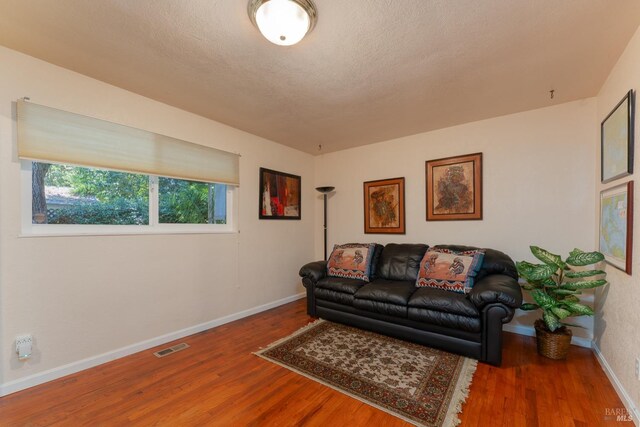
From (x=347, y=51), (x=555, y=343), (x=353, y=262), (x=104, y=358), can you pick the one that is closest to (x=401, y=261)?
(x=353, y=262)

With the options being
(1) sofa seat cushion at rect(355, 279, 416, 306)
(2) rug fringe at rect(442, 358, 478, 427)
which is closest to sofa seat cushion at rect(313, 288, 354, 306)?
(1) sofa seat cushion at rect(355, 279, 416, 306)

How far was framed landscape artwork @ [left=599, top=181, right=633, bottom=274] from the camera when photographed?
179 centimetres

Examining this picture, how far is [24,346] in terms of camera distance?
1979mm

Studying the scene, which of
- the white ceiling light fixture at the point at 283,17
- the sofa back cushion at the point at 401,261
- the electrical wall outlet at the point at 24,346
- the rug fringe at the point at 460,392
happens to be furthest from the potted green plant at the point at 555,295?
the electrical wall outlet at the point at 24,346

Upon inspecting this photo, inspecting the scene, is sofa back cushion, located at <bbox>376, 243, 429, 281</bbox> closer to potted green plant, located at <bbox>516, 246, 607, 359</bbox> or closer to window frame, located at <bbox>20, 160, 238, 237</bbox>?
potted green plant, located at <bbox>516, 246, 607, 359</bbox>

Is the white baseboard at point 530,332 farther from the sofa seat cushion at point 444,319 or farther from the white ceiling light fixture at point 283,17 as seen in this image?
the white ceiling light fixture at point 283,17

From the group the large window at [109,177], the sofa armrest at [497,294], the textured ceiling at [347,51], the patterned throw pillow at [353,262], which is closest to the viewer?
the textured ceiling at [347,51]

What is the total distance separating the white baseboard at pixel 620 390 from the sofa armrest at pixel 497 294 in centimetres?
71

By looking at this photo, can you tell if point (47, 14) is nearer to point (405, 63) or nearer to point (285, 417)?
point (405, 63)

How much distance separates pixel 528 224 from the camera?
296 centimetres

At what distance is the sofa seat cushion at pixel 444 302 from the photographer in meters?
2.35

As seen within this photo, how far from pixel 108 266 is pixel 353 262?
254cm

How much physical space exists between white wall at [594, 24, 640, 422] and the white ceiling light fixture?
208 centimetres

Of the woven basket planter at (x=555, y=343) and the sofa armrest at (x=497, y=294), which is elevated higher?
the sofa armrest at (x=497, y=294)
